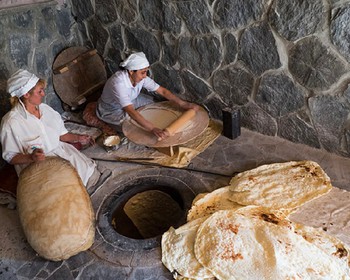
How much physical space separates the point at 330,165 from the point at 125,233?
2279 mm

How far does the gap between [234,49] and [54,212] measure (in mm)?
2425

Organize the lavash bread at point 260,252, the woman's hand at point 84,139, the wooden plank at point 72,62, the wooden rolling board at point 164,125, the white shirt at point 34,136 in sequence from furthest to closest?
the wooden plank at point 72,62, the woman's hand at point 84,139, the wooden rolling board at point 164,125, the white shirt at point 34,136, the lavash bread at point 260,252

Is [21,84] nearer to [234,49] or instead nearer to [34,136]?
[34,136]

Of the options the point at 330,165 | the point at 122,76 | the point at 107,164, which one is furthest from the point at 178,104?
the point at 330,165

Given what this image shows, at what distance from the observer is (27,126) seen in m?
3.06

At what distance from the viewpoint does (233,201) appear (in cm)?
300

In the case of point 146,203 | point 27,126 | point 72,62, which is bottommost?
point 146,203

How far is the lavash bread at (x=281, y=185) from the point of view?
9.59 ft

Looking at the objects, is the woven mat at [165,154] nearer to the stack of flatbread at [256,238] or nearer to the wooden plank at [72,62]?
the stack of flatbread at [256,238]

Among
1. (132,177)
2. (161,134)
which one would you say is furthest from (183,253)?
(161,134)

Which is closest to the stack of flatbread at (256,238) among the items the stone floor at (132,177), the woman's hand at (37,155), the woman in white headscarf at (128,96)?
the stone floor at (132,177)

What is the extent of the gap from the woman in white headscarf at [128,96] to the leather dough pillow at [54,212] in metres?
1.11

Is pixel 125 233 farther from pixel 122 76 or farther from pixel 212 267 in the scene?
pixel 122 76

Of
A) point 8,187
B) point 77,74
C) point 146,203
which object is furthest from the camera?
point 77,74
